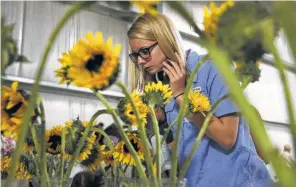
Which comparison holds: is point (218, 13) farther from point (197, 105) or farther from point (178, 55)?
point (178, 55)

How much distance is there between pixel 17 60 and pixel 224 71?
0.13 metres

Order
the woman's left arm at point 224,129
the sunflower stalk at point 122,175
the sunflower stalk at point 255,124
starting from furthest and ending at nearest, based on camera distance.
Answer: the woman's left arm at point 224,129, the sunflower stalk at point 122,175, the sunflower stalk at point 255,124

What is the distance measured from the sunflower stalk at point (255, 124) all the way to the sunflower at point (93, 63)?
81 millimetres

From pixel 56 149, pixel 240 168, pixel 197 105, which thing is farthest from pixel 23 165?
pixel 240 168

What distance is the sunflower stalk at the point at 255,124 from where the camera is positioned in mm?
→ 108

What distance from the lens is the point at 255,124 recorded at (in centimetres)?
11

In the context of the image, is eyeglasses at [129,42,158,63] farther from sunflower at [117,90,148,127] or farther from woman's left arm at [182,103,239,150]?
sunflower at [117,90,148,127]

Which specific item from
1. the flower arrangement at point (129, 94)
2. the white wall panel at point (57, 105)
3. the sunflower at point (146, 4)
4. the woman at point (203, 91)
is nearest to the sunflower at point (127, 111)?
the flower arrangement at point (129, 94)

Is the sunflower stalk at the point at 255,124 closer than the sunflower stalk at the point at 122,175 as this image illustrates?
Yes

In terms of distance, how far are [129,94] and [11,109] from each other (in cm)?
6

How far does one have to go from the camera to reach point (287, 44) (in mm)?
117

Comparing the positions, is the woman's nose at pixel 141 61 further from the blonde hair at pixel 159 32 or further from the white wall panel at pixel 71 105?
the white wall panel at pixel 71 105

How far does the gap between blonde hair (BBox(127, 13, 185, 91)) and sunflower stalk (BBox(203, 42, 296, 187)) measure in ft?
1.85

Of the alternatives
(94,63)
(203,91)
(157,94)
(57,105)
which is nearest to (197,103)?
(157,94)
